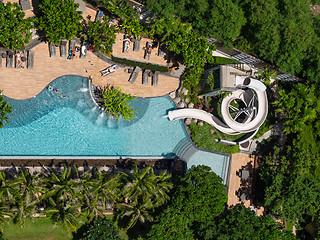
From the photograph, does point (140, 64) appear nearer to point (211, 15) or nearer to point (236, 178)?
point (211, 15)

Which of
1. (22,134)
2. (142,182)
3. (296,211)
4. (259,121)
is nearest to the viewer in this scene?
(142,182)

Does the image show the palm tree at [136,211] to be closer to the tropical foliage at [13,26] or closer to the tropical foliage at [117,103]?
the tropical foliage at [117,103]

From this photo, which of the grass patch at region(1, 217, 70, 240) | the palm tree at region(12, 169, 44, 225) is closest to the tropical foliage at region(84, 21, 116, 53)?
the palm tree at region(12, 169, 44, 225)

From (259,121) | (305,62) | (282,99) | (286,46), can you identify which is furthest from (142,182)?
(305,62)

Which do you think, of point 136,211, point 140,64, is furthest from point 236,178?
point 140,64

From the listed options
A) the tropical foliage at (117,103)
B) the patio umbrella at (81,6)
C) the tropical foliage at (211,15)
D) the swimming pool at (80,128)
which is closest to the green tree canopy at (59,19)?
the patio umbrella at (81,6)

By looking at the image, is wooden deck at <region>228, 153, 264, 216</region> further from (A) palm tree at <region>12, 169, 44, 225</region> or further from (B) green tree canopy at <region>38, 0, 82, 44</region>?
(B) green tree canopy at <region>38, 0, 82, 44</region>

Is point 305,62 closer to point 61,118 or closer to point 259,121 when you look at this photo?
point 259,121
